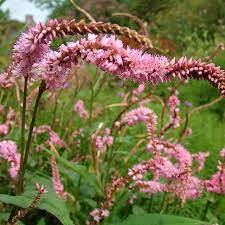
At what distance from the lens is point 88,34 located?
91 centimetres

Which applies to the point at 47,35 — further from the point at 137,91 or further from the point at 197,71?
the point at 137,91

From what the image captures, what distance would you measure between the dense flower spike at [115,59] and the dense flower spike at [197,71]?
0.6 inches

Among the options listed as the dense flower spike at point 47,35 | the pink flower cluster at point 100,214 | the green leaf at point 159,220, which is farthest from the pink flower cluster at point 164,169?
the dense flower spike at point 47,35

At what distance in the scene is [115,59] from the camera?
894mm

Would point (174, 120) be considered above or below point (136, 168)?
above

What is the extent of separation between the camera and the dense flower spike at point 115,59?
90 centimetres

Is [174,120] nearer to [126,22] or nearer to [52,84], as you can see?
[52,84]

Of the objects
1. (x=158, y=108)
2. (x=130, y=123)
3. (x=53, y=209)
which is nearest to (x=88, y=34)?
(x=53, y=209)

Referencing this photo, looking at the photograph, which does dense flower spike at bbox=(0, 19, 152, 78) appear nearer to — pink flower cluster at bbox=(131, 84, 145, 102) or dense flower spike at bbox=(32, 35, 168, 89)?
dense flower spike at bbox=(32, 35, 168, 89)

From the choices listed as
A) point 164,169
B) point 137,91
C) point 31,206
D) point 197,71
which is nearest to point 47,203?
point 31,206

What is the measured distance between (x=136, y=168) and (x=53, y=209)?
0.47m

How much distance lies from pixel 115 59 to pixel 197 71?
130mm

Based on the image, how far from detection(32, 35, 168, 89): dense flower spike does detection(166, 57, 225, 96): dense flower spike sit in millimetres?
16

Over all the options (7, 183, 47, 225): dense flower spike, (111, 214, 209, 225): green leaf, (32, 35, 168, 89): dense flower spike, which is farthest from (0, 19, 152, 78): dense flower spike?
(111, 214, 209, 225): green leaf
